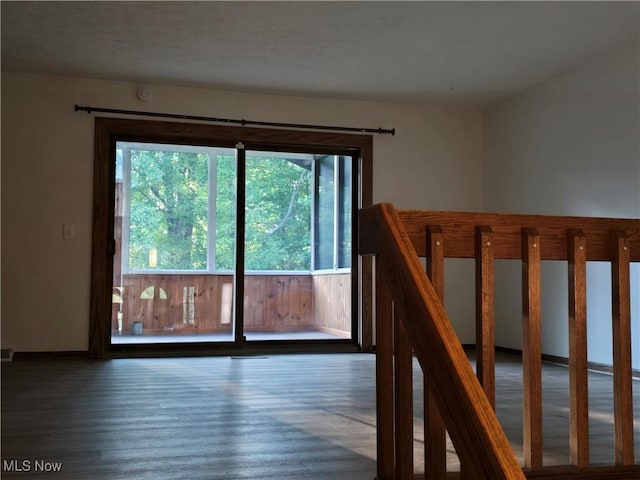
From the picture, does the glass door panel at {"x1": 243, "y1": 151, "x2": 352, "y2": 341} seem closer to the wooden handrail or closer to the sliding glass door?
the sliding glass door

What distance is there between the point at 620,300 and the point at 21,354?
4.41 meters

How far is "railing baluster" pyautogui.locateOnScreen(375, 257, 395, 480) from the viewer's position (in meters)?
1.60

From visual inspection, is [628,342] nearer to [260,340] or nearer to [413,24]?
[413,24]

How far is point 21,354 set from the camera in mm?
4727

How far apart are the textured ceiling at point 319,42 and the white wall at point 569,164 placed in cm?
22

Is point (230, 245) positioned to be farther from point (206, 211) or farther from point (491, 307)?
point (491, 307)

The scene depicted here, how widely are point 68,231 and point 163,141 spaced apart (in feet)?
3.57

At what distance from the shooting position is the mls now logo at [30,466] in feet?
6.31

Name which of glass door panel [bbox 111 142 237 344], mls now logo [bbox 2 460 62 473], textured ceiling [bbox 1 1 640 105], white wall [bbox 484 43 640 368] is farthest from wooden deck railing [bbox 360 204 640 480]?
glass door panel [bbox 111 142 237 344]

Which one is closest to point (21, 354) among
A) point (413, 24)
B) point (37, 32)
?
point (37, 32)

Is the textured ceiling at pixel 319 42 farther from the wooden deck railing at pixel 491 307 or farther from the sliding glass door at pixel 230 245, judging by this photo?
the wooden deck railing at pixel 491 307

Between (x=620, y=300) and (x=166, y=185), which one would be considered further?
(x=166, y=185)

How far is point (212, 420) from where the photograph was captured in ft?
8.70

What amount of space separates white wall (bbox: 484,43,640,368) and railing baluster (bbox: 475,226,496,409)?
2.95 meters
